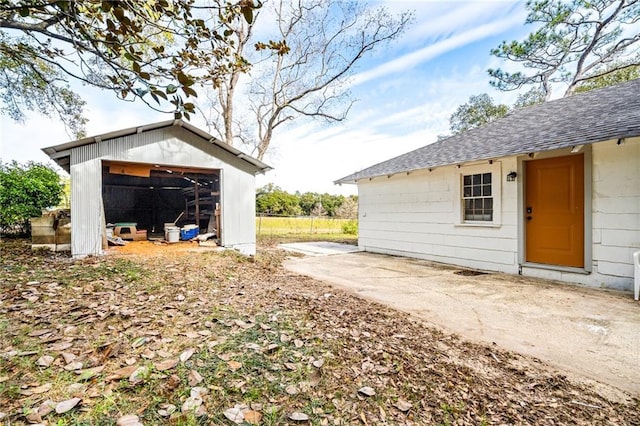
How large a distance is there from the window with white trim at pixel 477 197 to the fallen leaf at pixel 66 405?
7.37m

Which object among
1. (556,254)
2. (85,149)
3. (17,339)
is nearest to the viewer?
(17,339)

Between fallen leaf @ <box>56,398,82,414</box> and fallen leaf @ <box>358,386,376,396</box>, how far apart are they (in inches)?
68.5

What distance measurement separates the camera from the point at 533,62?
15.5 m

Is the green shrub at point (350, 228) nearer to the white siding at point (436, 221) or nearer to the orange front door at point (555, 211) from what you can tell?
the white siding at point (436, 221)

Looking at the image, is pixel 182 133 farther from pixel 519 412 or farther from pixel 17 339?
pixel 519 412

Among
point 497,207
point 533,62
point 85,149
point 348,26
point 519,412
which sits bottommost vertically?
point 519,412

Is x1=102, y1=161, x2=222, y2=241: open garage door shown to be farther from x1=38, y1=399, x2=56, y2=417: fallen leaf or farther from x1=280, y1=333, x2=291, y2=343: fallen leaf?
x1=38, y1=399, x2=56, y2=417: fallen leaf

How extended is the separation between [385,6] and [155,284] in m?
14.4

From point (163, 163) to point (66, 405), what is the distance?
21.3 ft

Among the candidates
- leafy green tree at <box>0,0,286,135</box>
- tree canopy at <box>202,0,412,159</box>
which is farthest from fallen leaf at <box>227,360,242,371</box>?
tree canopy at <box>202,0,412,159</box>

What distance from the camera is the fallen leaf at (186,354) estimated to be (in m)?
2.24

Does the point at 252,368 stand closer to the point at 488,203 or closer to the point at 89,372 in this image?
the point at 89,372

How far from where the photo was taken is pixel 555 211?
5641mm

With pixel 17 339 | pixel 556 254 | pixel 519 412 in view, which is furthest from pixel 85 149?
pixel 556 254
